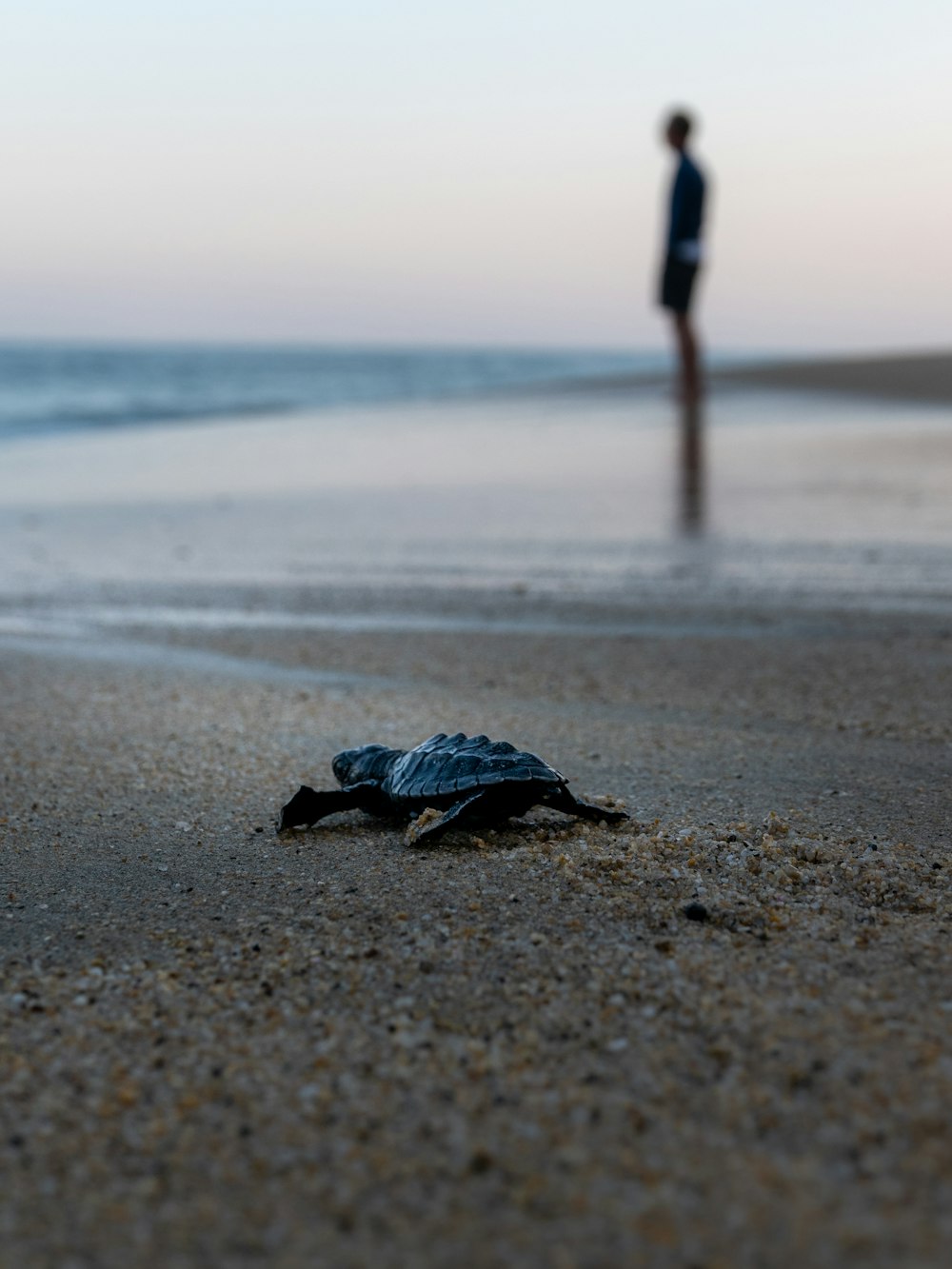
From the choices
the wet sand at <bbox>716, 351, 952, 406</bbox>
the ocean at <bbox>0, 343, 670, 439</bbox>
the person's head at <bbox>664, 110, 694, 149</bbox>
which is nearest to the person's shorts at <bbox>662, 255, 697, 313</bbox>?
the person's head at <bbox>664, 110, 694, 149</bbox>

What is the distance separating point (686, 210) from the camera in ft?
33.4

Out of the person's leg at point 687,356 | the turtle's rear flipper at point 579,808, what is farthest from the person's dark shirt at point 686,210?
the turtle's rear flipper at point 579,808

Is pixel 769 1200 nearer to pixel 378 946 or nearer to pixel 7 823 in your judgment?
pixel 378 946

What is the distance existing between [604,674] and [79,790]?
189cm

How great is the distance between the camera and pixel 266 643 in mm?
4828

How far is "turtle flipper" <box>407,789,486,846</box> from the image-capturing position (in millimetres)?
2592

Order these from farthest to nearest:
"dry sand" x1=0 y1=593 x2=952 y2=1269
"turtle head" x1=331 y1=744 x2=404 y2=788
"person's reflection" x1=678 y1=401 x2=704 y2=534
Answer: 1. "person's reflection" x1=678 y1=401 x2=704 y2=534
2. "turtle head" x1=331 y1=744 x2=404 y2=788
3. "dry sand" x1=0 y1=593 x2=952 y2=1269

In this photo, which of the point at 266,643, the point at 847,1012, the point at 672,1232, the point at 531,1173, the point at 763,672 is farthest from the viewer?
the point at 266,643

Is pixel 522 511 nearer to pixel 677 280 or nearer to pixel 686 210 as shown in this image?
pixel 677 280

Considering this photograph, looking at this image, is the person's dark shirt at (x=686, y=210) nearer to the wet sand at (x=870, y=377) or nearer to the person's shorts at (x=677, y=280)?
the person's shorts at (x=677, y=280)

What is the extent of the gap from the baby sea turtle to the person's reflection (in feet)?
15.1

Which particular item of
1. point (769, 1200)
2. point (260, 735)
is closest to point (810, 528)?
point (260, 735)

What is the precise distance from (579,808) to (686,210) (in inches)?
338

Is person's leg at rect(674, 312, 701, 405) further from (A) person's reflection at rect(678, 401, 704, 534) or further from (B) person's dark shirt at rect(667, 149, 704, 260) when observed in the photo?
(B) person's dark shirt at rect(667, 149, 704, 260)
